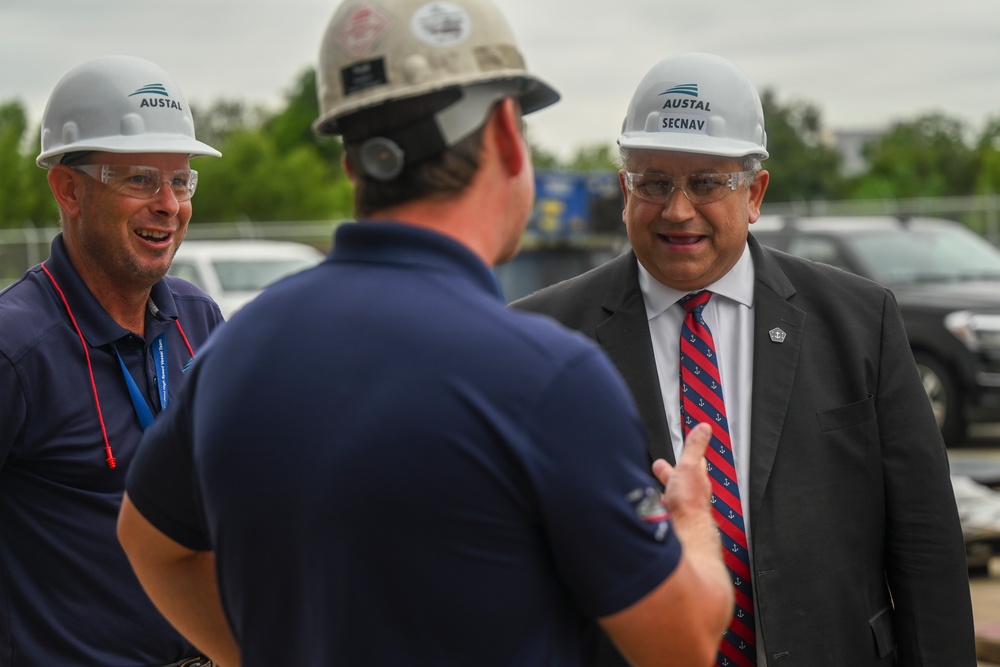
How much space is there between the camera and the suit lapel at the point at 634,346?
2.99 metres

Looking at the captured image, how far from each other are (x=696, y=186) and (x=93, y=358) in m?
1.53

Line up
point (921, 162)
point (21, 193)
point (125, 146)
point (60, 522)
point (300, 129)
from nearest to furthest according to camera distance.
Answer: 1. point (60, 522)
2. point (125, 146)
3. point (21, 193)
4. point (921, 162)
5. point (300, 129)

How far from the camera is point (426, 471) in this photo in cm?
157

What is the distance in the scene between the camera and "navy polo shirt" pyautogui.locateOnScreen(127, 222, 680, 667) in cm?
156

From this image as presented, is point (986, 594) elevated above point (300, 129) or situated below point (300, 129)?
above

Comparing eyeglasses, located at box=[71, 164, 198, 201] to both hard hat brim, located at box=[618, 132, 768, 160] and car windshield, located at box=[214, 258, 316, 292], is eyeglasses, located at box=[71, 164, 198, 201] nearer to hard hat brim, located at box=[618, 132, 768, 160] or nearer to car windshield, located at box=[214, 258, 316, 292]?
hard hat brim, located at box=[618, 132, 768, 160]

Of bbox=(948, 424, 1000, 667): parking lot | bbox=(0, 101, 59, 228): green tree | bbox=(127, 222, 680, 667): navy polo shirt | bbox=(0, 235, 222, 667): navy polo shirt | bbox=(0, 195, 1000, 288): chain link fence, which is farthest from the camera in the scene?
bbox=(0, 101, 59, 228): green tree

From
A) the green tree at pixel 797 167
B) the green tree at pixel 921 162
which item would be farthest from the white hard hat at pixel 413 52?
the green tree at pixel 797 167

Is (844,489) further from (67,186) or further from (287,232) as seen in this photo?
(287,232)

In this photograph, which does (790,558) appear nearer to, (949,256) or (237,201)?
(949,256)

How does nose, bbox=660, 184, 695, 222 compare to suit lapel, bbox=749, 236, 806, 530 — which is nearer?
suit lapel, bbox=749, 236, 806, 530

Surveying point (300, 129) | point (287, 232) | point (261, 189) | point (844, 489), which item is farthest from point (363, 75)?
point (300, 129)

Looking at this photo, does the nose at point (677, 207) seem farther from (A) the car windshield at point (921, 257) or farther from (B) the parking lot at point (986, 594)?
(A) the car windshield at point (921, 257)

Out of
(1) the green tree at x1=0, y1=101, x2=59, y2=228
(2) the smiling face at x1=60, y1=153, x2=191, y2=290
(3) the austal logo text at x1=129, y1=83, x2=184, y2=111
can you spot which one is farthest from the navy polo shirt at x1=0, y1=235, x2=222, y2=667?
(1) the green tree at x1=0, y1=101, x2=59, y2=228
